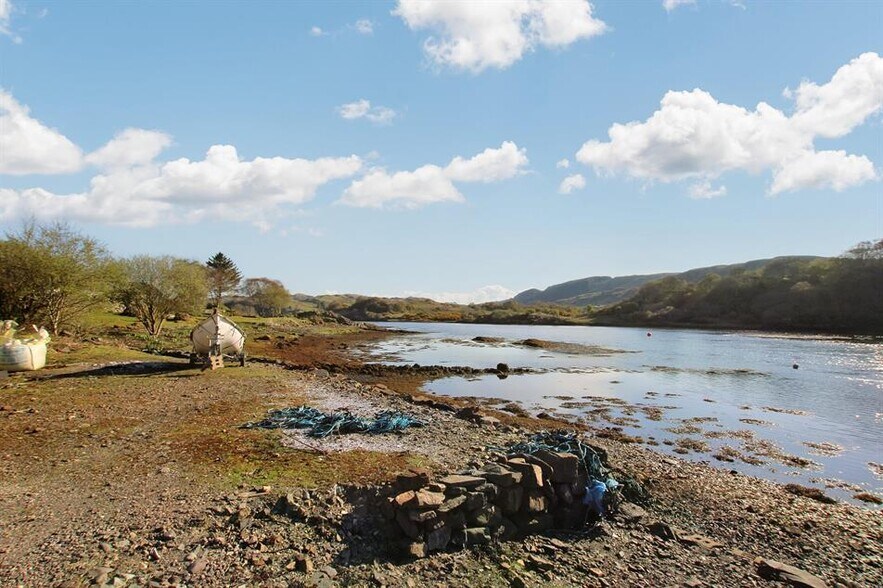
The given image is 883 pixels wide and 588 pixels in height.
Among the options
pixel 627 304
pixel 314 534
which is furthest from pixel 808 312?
pixel 314 534

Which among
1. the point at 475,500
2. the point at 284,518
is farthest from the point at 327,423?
the point at 475,500

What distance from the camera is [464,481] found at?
9.52 meters

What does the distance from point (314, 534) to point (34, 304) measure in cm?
3312

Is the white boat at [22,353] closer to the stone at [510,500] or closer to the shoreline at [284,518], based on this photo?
the shoreline at [284,518]

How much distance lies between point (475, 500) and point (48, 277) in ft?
109

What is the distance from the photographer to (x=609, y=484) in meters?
11.3

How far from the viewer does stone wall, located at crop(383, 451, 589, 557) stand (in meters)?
8.75

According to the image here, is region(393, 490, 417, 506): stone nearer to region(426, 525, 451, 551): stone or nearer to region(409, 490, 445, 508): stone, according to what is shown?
region(409, 490, 445, 508): stone

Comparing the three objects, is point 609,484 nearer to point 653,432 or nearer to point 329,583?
point 329,583

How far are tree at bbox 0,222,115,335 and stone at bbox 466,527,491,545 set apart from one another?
33099mm

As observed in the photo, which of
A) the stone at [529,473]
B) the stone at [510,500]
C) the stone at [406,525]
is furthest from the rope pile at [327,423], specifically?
the stone at [510,500]

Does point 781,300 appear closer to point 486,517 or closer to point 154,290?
point 154,290

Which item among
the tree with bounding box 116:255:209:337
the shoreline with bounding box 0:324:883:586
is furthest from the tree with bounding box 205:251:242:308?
the shoreline with bounding box 0:324:883:586

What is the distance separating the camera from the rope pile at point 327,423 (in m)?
15.4
